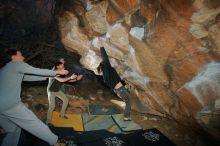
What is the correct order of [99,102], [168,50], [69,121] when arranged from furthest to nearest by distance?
[99,102] < [69,121] < [168,50]

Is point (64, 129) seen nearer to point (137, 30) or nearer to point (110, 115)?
point (110, 115)

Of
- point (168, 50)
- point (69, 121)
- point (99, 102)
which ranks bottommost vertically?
point (69, 121)

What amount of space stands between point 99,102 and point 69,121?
2.29 meters

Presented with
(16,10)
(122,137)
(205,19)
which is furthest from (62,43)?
(205,19)

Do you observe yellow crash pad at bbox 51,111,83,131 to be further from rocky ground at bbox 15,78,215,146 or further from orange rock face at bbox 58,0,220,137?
orange rock face at bbox 58,0,220,137

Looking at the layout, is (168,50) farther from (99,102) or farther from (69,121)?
(99,102)

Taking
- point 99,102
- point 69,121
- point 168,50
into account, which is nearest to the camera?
point 168,50

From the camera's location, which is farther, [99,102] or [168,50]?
[99,102]

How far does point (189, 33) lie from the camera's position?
6.24 m

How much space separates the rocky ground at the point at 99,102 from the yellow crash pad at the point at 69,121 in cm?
46

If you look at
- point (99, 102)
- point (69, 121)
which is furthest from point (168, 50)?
point (99, 102)

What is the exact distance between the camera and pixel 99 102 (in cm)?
1003

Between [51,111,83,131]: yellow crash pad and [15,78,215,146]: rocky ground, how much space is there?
46cm

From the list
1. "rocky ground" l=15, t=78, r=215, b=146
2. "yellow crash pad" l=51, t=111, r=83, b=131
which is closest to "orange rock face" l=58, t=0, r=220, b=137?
"rocky ground" l=15, t=78, r=215, b=146
